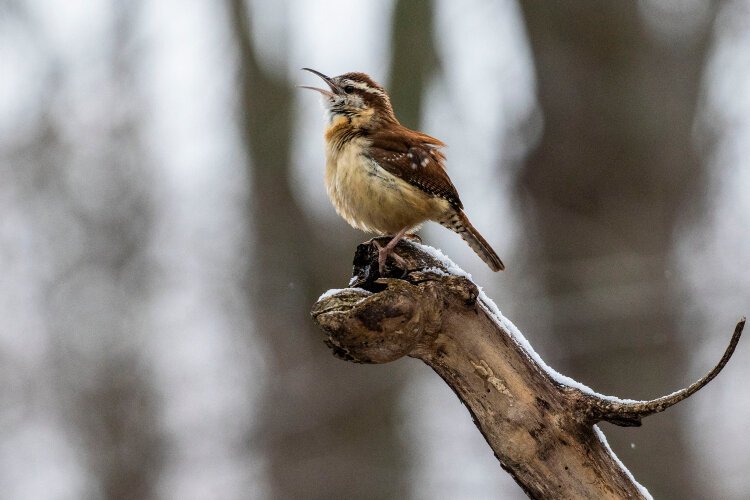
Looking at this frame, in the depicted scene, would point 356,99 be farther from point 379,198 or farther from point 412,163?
point 379,198

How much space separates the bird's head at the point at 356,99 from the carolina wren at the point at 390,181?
0.30ft

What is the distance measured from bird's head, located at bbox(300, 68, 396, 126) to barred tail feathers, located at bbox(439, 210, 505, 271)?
2.17 feet

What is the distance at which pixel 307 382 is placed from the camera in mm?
9523

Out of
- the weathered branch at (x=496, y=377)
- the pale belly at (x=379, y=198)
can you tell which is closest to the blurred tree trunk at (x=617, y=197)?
the pale belly at (x=379, y=198)

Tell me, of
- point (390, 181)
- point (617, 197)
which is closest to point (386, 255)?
point (390, 181)

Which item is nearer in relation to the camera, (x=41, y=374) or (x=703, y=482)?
(x=703, y=482)

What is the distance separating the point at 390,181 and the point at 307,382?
17.8 ft

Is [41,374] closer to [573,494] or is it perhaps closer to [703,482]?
[703,482]

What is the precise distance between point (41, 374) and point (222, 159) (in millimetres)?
3153

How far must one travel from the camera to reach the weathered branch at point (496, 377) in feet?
10.4

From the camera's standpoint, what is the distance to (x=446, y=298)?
3.32 metres

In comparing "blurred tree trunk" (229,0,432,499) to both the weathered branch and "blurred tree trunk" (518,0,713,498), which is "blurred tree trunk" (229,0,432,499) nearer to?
"blurred tree trunk" (518,0,713,498)

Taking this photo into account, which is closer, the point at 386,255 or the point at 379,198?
the point at 386,255

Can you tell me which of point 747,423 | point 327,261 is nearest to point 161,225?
point 327,261
